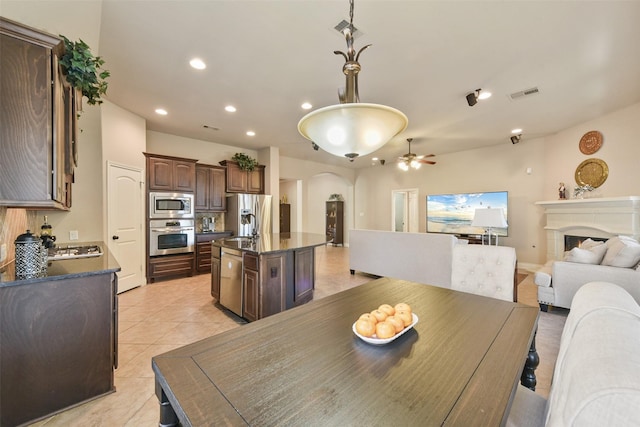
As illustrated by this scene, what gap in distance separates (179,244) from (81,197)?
1760mm

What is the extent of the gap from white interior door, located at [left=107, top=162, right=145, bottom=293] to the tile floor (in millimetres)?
299

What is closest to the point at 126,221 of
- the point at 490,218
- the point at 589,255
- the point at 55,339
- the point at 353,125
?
the point at 55,339

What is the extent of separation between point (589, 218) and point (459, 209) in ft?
7.84

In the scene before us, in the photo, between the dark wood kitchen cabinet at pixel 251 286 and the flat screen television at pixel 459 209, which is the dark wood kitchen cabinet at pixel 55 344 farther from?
the flat screen television at pixel 459 209

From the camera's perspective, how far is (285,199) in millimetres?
8375

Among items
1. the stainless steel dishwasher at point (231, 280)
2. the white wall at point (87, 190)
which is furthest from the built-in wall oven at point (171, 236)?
the stainless steel dishwasher at point (231, 280)

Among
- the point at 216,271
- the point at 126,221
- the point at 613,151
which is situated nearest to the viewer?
the point at 216,271

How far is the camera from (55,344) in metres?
1.52

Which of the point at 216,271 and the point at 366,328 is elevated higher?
the point at 366,328

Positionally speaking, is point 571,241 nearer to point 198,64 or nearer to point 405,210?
point 405,210

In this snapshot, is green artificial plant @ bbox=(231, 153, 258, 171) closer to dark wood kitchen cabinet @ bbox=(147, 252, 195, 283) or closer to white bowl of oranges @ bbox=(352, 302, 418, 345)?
dark wood kitchen cabinet @ bbox=(147, 252, 195, 283)

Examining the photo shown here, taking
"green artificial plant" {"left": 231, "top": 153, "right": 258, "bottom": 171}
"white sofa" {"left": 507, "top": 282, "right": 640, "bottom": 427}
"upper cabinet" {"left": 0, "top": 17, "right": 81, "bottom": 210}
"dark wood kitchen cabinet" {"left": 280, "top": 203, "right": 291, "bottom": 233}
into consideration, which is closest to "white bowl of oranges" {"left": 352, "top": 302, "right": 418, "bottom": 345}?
"white sofa" {"left": 507, "top": 282, "right": 640, "bottom": 427}

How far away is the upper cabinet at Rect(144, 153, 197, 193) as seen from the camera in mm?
4441

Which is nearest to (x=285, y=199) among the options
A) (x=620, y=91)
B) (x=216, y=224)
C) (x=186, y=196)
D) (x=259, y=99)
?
(x=216, y=224)
